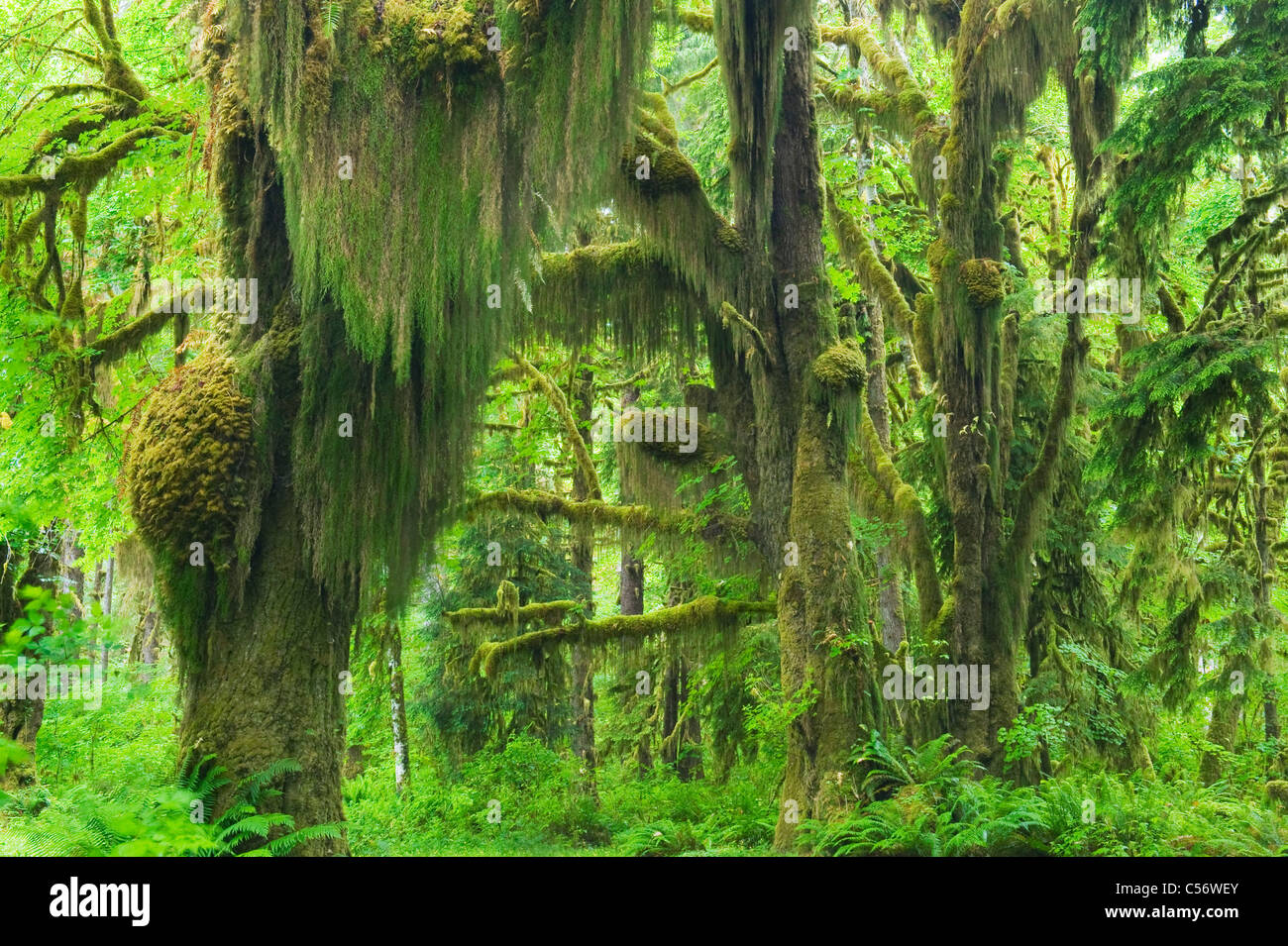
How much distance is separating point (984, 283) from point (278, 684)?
26.5ft

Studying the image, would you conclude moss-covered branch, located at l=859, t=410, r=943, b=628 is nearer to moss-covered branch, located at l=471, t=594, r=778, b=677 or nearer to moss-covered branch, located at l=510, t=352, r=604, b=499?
moss-covered branch, located at l=471, t=594, r=778, b=677

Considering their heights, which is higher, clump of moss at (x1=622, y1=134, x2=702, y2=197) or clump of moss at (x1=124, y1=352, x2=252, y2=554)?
clump of moss at (x1=622, y1=134, x2=702, y2=197)

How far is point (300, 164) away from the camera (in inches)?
294

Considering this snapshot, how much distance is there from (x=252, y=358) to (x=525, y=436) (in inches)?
185

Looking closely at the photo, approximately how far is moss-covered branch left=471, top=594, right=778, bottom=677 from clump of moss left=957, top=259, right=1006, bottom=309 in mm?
4018

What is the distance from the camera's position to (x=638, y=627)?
1089cm

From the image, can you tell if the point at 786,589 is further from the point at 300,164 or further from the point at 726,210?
the point at 726,210

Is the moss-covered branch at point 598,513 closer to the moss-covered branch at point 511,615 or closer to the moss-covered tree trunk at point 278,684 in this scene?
the moss-covered branch at point 511,615

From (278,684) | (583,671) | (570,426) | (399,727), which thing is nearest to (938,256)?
(570,426)

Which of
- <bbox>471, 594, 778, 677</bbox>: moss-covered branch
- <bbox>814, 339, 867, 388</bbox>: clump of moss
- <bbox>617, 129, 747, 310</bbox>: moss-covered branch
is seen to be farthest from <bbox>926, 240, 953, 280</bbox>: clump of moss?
<bbox>471, 594, 778, 677</bbox>: moss-covered branch

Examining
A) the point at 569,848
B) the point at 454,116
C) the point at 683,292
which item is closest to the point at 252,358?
the point at 454,116

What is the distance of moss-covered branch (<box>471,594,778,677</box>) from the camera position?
10.5m

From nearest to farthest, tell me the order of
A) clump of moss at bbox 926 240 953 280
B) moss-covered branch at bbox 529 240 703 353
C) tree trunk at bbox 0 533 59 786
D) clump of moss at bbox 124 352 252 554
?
clump of moss at bbox 124 352 252 554
moss-covered branch at bbox 529 240 703 353
tree trunk at bbox 0 533 59 786
clump of moss at bbox 926 240 953 280

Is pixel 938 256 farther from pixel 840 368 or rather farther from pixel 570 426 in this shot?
pixel 570 426
